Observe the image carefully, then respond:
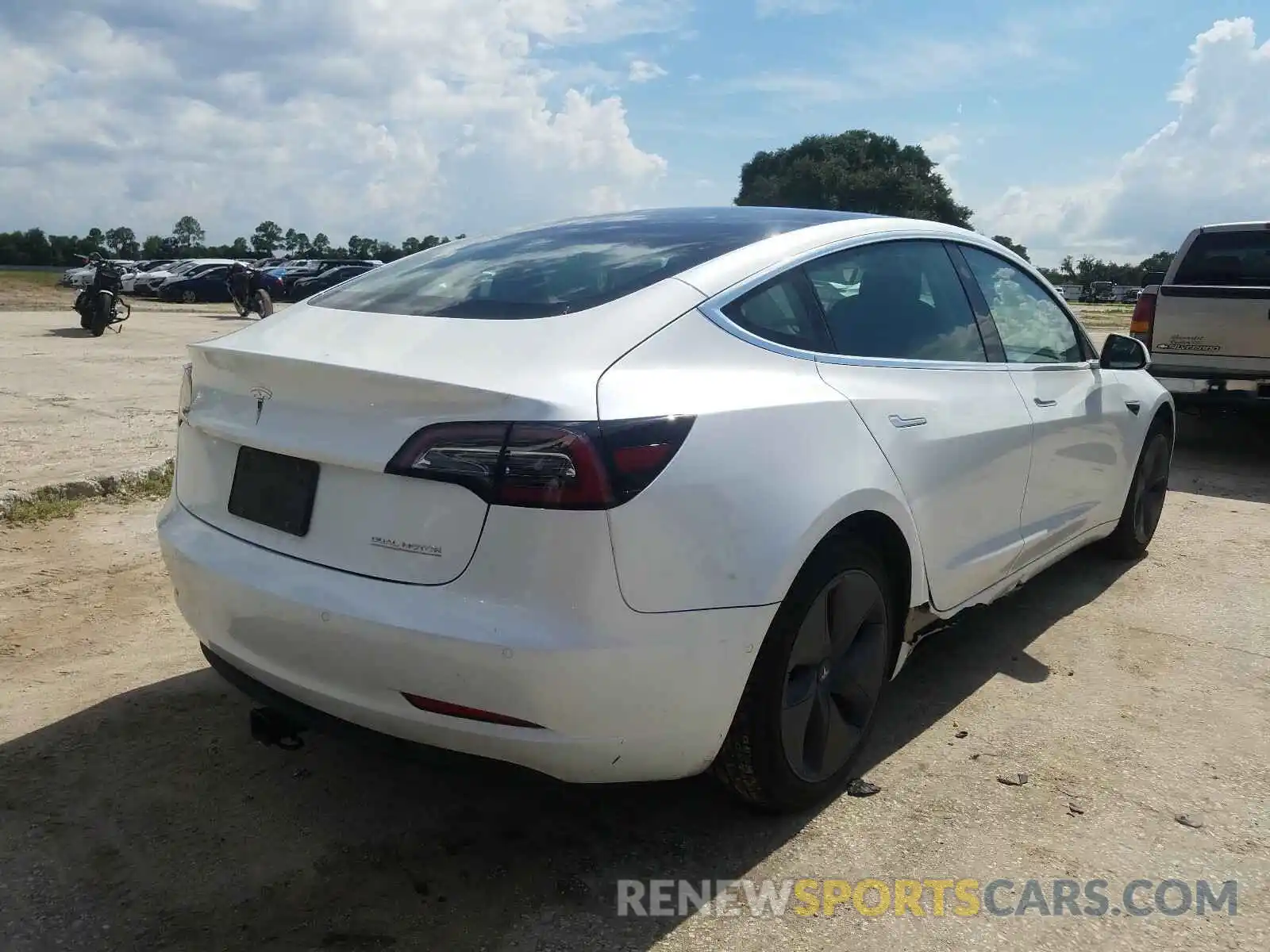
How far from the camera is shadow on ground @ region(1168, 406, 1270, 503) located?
7410 millimetres

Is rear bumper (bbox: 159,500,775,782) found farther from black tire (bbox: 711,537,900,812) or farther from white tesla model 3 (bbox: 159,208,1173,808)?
black tire (bbox: 711,537,900,812)

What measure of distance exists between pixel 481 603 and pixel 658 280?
1.04m

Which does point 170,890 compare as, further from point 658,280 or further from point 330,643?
point 658,280

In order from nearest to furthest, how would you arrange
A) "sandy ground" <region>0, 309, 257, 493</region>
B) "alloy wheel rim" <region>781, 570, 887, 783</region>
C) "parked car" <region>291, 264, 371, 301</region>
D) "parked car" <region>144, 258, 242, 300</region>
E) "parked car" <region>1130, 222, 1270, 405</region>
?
"alloy wheel rim" <region>781, 570, 887, 783</region> < "sandy ground" <region>0, 309, 257, 493</region> < "parked car" <region>1130, 222, 1270, 405</region> < "parked car" <region>291, 264, 371, 301</region> < "parked car" <region>144, 258, 242, 300</region>

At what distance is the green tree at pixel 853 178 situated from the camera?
77188 millimetres

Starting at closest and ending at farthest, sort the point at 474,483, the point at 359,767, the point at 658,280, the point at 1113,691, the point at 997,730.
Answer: the point at 474,483 < the point at 658,280 < the point at 359,767 < the point at 997,730 < the point at 1113,691

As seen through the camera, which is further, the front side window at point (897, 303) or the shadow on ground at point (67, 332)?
the shadow on ground at point (67, 332)

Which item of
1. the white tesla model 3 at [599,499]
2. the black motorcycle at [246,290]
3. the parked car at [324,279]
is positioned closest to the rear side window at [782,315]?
the white tesla model 3 at [599,499]

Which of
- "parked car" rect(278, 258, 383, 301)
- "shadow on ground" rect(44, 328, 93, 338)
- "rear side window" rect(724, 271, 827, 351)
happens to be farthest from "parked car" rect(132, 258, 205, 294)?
"rear side window" rect(724, 271, 827, 351)

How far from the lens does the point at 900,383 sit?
315cm

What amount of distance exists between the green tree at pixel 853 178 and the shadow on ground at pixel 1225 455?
64.1m

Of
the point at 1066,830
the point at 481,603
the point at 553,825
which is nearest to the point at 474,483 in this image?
the point at 481,603

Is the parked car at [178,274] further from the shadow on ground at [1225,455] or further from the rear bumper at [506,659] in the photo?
the rear bumper at [506,659]

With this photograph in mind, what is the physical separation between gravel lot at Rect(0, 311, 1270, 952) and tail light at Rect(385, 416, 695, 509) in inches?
26.5
